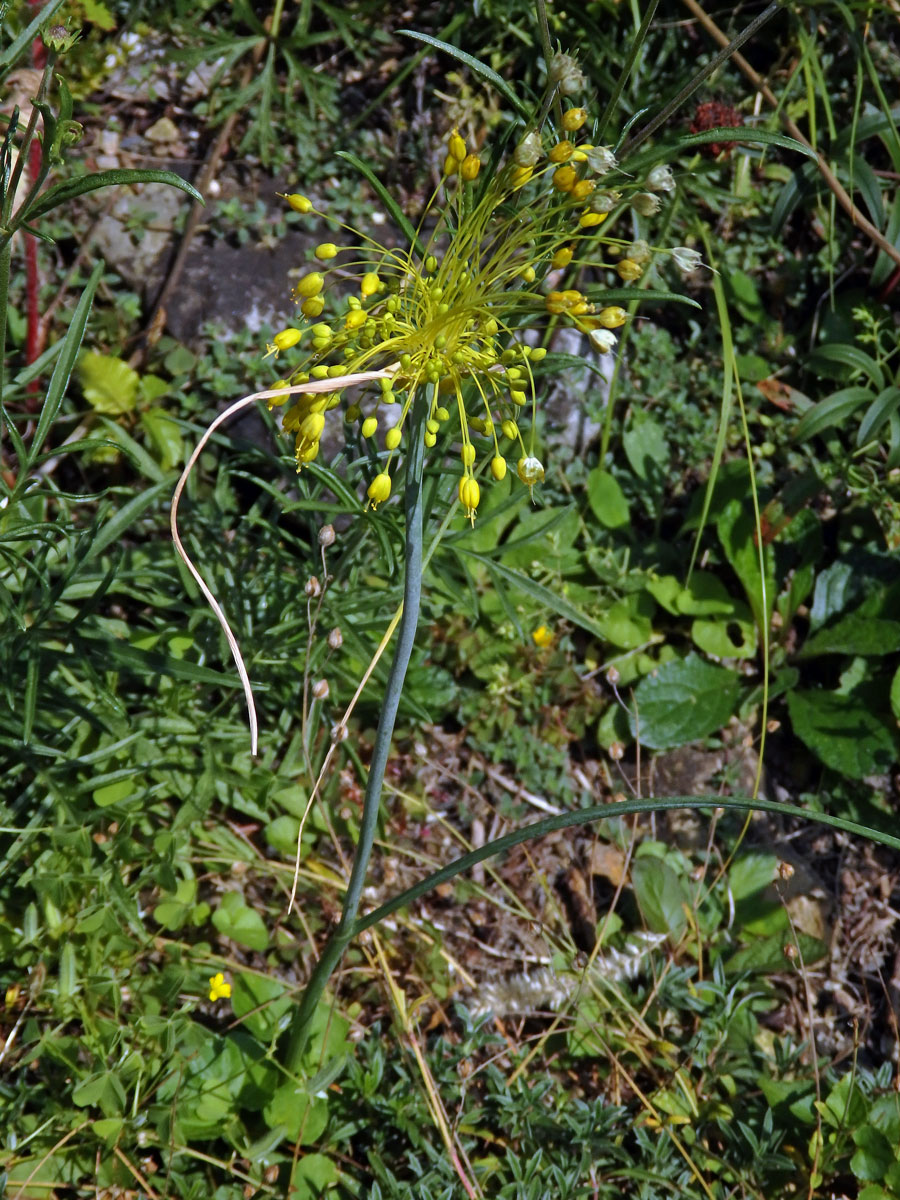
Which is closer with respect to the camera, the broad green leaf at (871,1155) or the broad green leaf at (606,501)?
the broad green leaf at (871,1155)

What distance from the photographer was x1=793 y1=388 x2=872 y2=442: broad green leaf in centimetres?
286

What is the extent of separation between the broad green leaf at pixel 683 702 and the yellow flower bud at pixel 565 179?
166cm

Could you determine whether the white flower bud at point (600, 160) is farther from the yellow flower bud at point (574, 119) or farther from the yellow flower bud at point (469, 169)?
the yellow flower bud at point (469, 169)

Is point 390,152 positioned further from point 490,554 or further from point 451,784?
point 451,784

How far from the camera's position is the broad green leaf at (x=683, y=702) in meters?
2.73

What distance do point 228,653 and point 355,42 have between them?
235 cm

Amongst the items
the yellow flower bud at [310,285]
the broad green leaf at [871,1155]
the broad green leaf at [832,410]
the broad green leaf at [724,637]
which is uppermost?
the yellow flower bud at [310,285]

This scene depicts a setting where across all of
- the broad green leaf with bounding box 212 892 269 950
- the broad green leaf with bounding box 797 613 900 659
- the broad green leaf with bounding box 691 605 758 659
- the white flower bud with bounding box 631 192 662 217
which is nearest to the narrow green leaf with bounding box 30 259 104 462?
the white flower bud with bounding box 631 192 662 217

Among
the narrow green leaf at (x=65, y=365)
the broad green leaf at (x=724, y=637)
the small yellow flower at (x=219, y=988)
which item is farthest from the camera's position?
the broad green leaf at (x=724, y=637)

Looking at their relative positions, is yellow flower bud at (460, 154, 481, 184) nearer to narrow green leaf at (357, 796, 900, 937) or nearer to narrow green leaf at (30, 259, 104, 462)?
Answer: narrow green leaf at (30, 259, 104, 462)

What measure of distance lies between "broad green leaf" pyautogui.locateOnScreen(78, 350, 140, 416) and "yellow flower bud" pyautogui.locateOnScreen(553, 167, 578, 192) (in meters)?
1.86

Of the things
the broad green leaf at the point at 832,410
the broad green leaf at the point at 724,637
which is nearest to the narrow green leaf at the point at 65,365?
the broad green leaf at the point at 724,637

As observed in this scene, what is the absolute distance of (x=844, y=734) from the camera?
274cm

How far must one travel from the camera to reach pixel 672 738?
2725 mm
